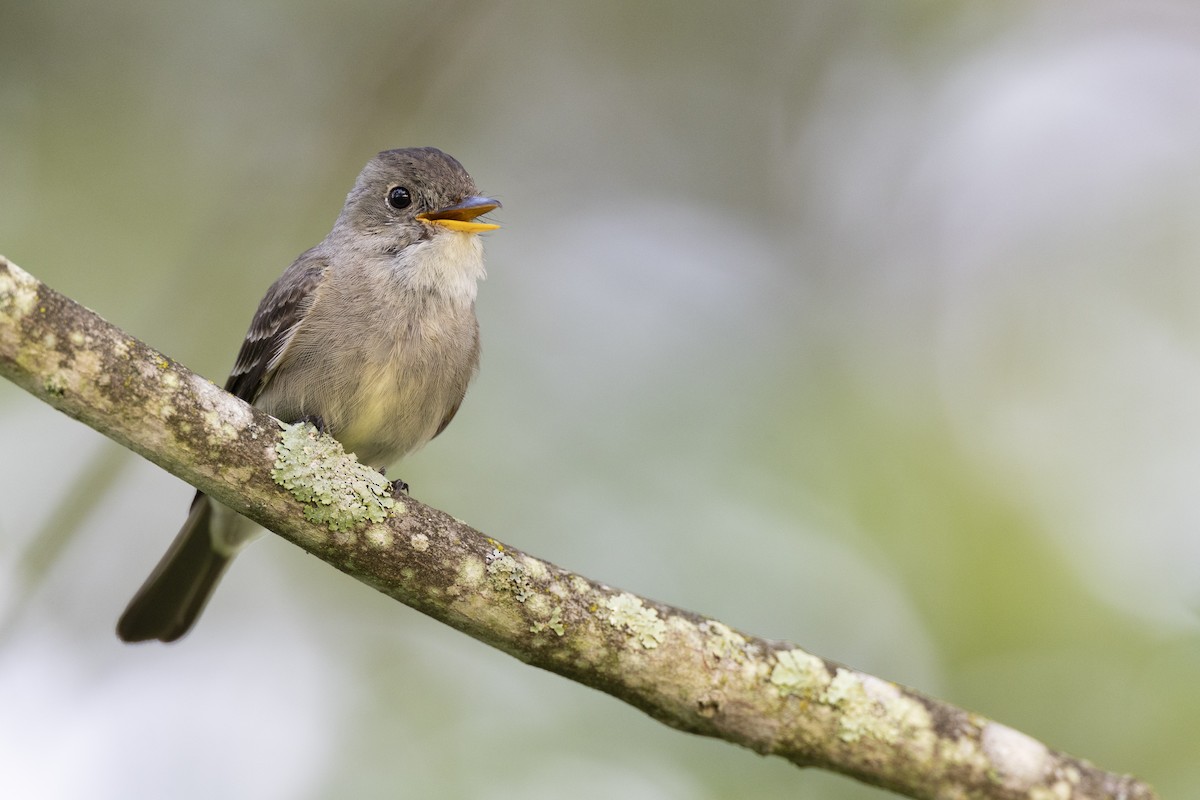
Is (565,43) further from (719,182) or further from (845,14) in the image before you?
(845,14)

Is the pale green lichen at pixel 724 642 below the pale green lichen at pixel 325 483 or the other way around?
the other way around

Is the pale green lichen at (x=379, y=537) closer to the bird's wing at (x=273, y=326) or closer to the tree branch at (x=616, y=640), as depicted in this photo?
the tree branch at (x=616, y=640)

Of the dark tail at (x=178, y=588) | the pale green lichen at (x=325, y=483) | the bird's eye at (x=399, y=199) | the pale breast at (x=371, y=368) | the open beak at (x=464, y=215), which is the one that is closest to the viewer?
the pale green lichen at (x=325, y=483)

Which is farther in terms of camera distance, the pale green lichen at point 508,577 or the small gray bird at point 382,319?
the small gray bird at point 382,319

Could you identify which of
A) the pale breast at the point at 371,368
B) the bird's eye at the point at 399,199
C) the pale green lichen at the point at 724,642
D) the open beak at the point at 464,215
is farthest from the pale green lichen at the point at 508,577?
the bird's eye at the point at 399,199

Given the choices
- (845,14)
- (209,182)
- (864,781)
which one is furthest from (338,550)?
(845,14)

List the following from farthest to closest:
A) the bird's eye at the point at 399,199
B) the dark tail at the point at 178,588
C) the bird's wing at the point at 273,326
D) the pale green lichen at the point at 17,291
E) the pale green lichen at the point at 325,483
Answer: the dark tail at the point at 178,588 → the bird's eye at the point at 399,199 → the bird's wing at the point at 273,326 → the pale green lichen at the point at 325,483 → the pale green lichen at the point at 17,291

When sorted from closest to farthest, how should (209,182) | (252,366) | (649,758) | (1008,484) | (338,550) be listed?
(338,550) → (252,366) → (649,758) → (1008,484) → (209,182)

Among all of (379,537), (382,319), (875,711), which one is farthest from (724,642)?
(382,319)

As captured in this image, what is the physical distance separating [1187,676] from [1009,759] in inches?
77.4

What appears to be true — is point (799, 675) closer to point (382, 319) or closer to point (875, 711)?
point (875, 711)

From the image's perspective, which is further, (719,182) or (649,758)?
(719,182)

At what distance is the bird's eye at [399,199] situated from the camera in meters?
5.00

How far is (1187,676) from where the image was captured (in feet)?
15.8
